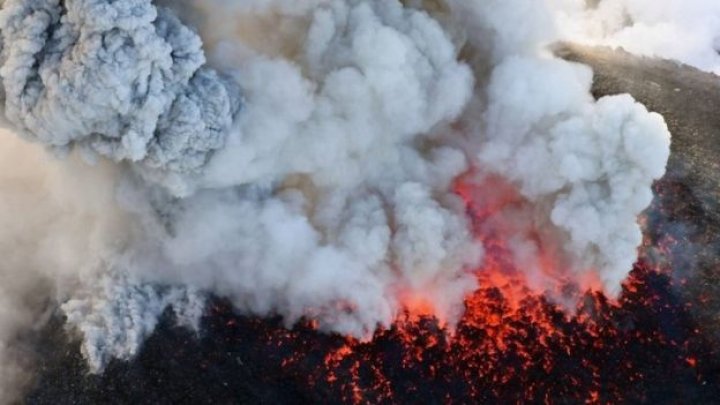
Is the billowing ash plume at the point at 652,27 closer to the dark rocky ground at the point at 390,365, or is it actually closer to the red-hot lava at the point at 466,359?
the dark rocky ground at the point at 390,365

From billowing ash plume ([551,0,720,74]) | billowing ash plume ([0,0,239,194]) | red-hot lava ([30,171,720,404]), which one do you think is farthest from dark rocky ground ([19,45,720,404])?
billowing ash plume ([551,0,720,74])

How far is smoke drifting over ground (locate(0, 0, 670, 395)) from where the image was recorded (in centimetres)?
1719

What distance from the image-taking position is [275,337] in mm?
17406

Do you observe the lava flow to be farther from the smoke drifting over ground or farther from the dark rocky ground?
the smoke drifting over ground

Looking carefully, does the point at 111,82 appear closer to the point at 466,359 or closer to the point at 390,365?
the point at 390,365

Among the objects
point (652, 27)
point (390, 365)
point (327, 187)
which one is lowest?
point (390, 365)

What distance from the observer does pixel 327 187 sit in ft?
62.2

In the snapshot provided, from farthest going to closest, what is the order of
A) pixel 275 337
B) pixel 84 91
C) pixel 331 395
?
pixel 275 337, pixel 331 395, pixel 84 91

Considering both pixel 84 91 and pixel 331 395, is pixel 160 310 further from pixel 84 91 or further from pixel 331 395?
pixel 84 91

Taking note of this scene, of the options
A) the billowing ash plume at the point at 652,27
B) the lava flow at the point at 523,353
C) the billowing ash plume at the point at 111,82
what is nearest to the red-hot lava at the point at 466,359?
the lava flow at the point at 523,353

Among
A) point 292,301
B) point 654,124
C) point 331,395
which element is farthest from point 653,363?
point 292,301

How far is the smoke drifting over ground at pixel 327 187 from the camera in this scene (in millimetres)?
17188

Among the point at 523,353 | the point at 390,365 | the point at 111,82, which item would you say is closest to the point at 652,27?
the point at 523,353

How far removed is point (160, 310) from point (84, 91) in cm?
610
